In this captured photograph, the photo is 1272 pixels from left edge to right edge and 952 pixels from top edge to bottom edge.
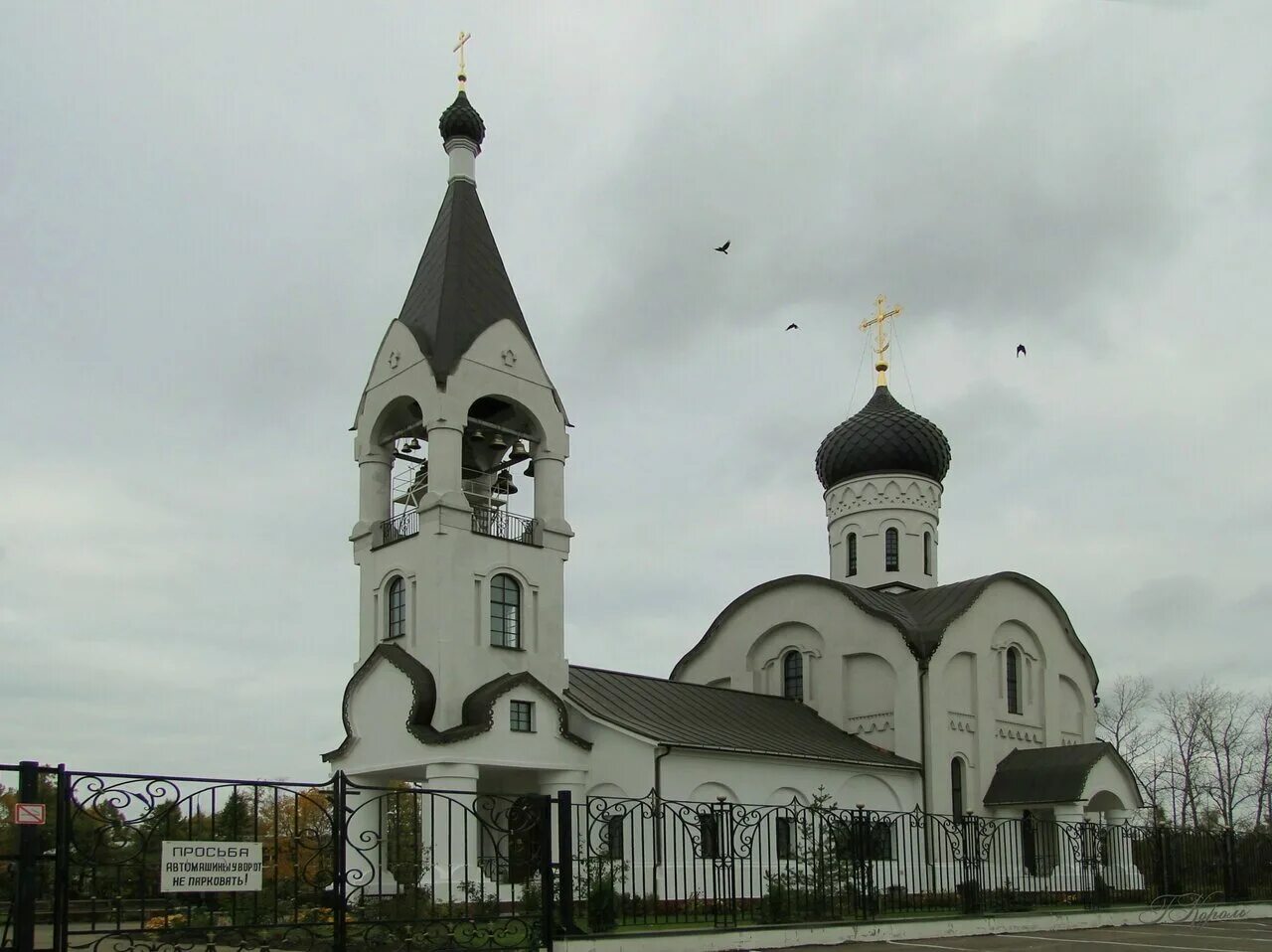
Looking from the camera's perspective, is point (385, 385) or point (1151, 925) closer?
point (1151, 925)

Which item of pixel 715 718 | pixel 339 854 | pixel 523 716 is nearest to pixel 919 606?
pixel 715 718

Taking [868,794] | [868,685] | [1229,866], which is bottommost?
[1229,866]

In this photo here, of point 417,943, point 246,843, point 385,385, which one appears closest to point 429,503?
point 385,385

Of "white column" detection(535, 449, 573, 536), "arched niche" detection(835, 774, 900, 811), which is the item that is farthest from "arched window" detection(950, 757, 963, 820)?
"white column" detection(535, 449, 573, 536)

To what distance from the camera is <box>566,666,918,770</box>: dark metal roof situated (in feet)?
76.5

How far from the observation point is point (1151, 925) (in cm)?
1886

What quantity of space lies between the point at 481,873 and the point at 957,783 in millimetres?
16359

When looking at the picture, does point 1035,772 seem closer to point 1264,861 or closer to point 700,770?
point 1264,861

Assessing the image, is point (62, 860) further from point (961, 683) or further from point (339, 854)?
point (961, 683)

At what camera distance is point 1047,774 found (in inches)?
1074

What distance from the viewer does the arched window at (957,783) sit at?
27.4 m

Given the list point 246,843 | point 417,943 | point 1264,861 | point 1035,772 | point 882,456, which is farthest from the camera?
point 882,456

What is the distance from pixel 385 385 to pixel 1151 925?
49.3ft

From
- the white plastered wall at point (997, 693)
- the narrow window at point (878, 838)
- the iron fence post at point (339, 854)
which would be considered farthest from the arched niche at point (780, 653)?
the iron fence post at point (339, 854)
